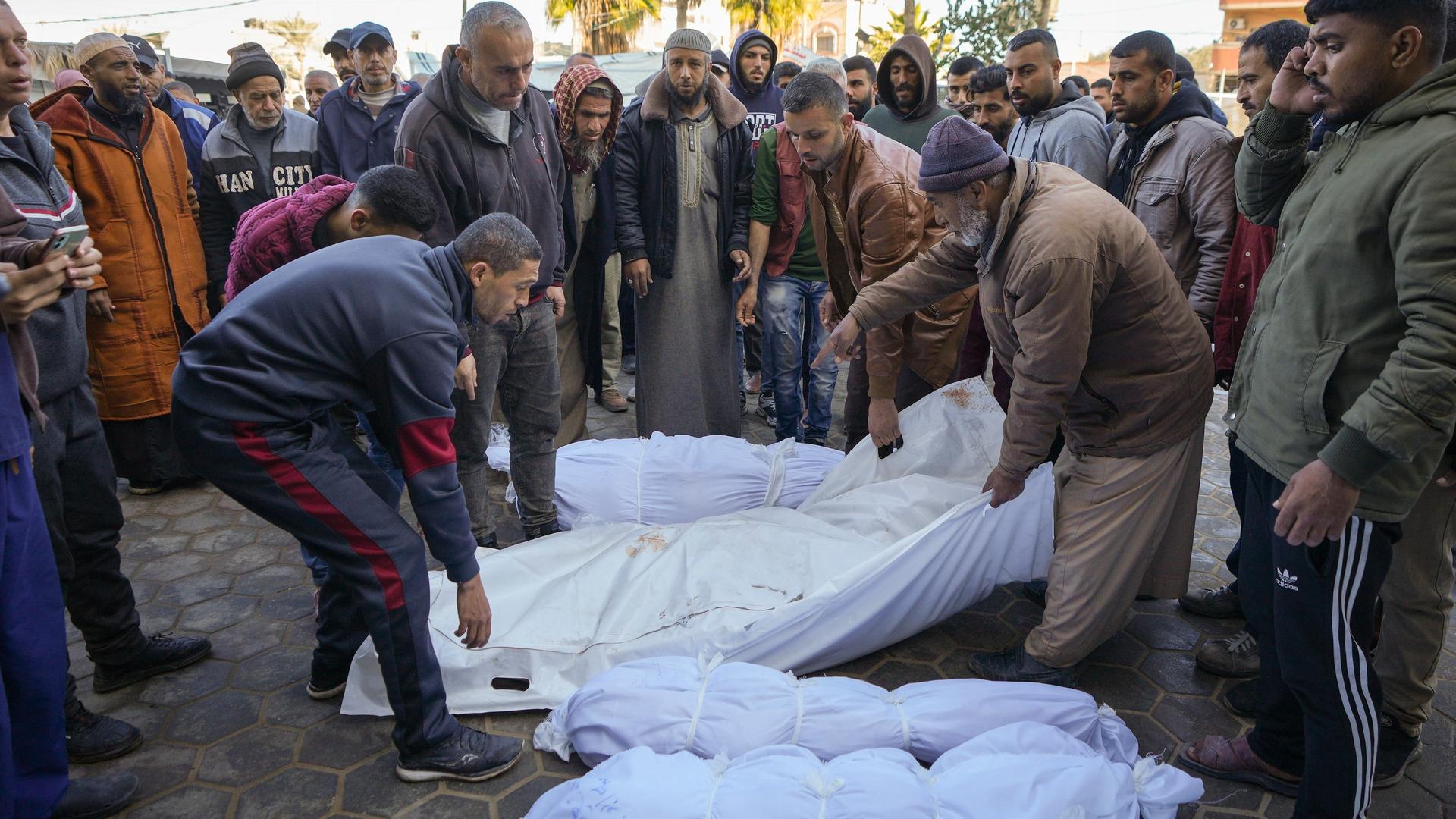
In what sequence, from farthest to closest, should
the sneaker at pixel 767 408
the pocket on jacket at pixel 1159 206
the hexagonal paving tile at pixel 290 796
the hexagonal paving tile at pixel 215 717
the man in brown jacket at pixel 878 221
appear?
1. the sneaker at pixel 767 408
2. the man in brown jacket at pixel 878 221
3. the pocket on jacket at pixel 1159 206
4. the hexagonal paving tile at pixel 215 717
5. the hexagonal paving tile at pixel 290 796

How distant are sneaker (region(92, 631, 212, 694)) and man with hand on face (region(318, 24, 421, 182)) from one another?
2533mm

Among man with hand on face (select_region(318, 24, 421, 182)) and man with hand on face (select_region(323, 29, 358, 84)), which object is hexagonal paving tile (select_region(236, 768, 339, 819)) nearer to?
man with hand on face (select_region(318, 24, 421, 182))

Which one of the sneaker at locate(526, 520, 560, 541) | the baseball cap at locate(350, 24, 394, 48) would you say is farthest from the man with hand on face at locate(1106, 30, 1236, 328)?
the baseball cap at locate(350, 24, 394, 48)

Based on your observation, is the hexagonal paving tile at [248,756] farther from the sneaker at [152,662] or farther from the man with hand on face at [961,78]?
the man with hand on face at [961,78]

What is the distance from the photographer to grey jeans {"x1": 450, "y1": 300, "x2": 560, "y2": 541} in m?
3.27

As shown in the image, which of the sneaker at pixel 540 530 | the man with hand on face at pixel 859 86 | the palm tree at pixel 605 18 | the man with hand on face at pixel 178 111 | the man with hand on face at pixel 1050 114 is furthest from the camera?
the palm tree at pixel 605 18

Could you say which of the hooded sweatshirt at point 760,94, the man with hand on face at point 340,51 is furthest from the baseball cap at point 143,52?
the hooded sweatshirt at point 760,94

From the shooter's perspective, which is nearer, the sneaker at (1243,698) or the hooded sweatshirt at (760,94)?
the sneaker at (1243,698)

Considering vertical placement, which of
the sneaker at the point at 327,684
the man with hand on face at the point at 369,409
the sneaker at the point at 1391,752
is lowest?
the sneaker at the point at 1391,752

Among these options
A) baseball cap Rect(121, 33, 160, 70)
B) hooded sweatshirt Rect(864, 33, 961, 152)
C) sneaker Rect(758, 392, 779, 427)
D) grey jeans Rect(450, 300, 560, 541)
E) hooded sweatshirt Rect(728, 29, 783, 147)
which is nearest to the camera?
grey jeans Rect(450, 300, 560, 541)

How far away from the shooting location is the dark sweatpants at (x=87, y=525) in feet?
8.04

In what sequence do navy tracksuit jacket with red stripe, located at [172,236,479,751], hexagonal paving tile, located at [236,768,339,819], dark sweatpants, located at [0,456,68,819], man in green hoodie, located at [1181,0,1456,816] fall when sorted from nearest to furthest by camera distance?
man in green hoodie, located at [1181,0,1456,816]
dark sweatpants, located at [0,456,68,819]
navy tracksuit jacket with red stripe, located at [172,236,479,751]
hexagonal paving tile, located at [236,768,339,819]

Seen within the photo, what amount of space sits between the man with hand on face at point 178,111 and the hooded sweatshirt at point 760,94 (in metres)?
2.81

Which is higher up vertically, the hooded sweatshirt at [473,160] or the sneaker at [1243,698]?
the hooded sweatshirt at [473,160]
